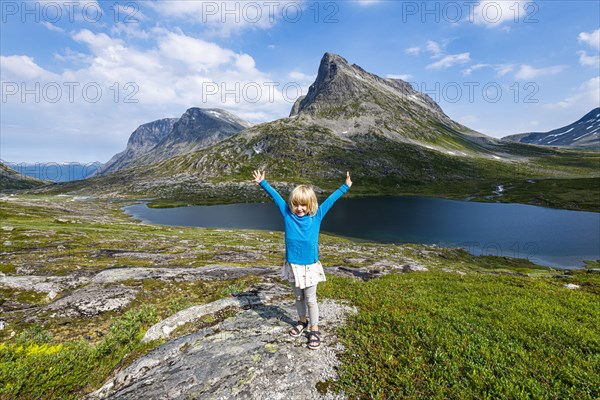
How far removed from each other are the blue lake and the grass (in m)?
69.7

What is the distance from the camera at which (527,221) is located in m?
105

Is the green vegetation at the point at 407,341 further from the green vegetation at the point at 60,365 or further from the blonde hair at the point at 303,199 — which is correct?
the blonde hair at the point at 303,199

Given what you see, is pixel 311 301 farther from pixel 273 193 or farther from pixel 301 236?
pixel 273 193

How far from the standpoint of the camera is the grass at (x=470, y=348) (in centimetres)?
766

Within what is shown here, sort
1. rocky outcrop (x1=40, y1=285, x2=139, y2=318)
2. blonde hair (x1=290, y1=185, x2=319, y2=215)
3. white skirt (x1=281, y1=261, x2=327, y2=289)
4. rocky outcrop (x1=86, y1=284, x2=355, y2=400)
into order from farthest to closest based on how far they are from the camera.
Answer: rocky outcrop (x1=40, y1=285, x2=139, y2=318)
white skirt (x1=281, y1=261, x2=327, y2=289)
blonde hair (x1=290, y1=185, x2=319, y2=215)
rocky outcrop (x1=86, y1=284, x2=355, y2=400)

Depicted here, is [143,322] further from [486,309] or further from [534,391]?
[486,309]

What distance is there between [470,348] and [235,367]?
25.1 feet

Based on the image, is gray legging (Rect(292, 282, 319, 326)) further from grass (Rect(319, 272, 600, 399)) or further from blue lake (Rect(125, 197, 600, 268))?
blue lake (Rect(125, 197, 600, 268))

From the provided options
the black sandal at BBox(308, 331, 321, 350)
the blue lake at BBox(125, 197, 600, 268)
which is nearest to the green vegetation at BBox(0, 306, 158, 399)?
the black sandal at BBox(308, 331, 321, 350)

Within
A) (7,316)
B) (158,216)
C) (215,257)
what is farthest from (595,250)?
(158,216)

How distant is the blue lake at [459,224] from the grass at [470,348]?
69.7 meters

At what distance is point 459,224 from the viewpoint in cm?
Result: 10375

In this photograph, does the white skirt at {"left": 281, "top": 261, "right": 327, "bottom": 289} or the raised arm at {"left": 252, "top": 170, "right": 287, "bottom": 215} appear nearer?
the white skirt at {"left": 281, "top": 261, "right": 327, "bottom": 289}

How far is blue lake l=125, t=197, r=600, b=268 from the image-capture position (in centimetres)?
7525
